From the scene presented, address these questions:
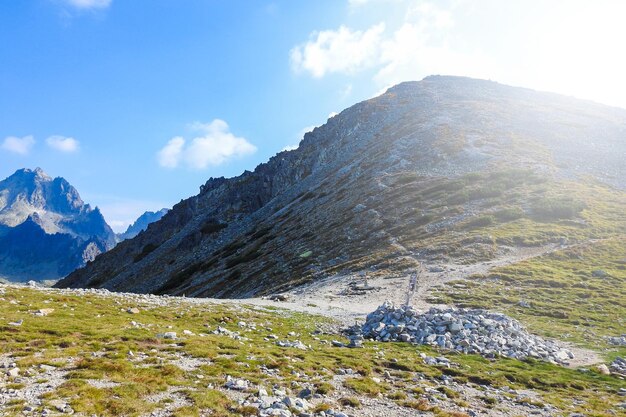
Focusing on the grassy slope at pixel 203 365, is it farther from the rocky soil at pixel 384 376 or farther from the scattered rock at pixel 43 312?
the scattered rock at pixel 43 312

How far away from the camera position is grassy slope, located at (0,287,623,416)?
14750 millimetres

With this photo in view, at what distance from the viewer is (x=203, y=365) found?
1861 centimetres

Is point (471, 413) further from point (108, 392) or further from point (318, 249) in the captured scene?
point (318, 249)

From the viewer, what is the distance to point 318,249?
7881cm

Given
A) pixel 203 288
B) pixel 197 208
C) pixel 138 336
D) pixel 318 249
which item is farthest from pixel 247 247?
pixel 197 208

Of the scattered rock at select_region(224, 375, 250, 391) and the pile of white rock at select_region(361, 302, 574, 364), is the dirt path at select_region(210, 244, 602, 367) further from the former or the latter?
the scattered rock at select_region(224, 375, 250, 391)

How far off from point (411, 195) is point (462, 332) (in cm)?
6327

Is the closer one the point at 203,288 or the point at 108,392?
the point at 108,392

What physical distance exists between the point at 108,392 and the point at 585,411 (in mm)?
20369

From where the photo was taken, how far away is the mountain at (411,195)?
219ft

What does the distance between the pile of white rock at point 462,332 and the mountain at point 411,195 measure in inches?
992

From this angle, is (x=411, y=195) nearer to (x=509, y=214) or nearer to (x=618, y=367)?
(x=509, y=214)

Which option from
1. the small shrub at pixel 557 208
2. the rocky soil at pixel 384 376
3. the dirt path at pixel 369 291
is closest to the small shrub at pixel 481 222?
the small shrub at pixel 557 208

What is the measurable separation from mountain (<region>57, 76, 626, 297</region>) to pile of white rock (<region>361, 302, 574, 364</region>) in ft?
82.7
